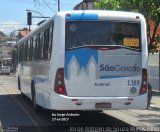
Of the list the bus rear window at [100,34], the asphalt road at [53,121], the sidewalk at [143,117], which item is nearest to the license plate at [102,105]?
the asphalt road at [53,121]

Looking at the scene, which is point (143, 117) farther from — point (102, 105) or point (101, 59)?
point (101, 59)

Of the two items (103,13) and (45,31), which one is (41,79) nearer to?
(45,31)

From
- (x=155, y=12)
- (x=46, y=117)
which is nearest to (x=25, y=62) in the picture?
(x=46, y=117)

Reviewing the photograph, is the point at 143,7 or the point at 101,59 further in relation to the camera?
the point at 143,7

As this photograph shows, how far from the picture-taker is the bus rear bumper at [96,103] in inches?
475

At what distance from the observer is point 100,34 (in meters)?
12.5

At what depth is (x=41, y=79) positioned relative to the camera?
14523mm

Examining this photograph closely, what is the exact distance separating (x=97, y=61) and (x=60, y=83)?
43.1 inches

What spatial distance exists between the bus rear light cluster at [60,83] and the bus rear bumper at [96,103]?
14 cm

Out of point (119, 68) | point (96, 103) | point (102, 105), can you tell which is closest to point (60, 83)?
point (96, 103)

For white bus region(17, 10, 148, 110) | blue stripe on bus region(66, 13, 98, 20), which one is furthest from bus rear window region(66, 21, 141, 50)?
blue stripe on bus region(66, 13, 98, 20)

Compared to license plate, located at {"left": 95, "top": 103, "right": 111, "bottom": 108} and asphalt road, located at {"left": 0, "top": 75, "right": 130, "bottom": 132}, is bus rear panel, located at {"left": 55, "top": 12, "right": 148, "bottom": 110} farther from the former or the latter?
asphalt road, located at {"left": 0, "top": 75, "right": 130, "bottom": 132}

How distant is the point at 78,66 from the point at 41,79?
2.56 meters

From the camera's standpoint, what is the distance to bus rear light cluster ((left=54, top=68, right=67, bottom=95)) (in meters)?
12.2
